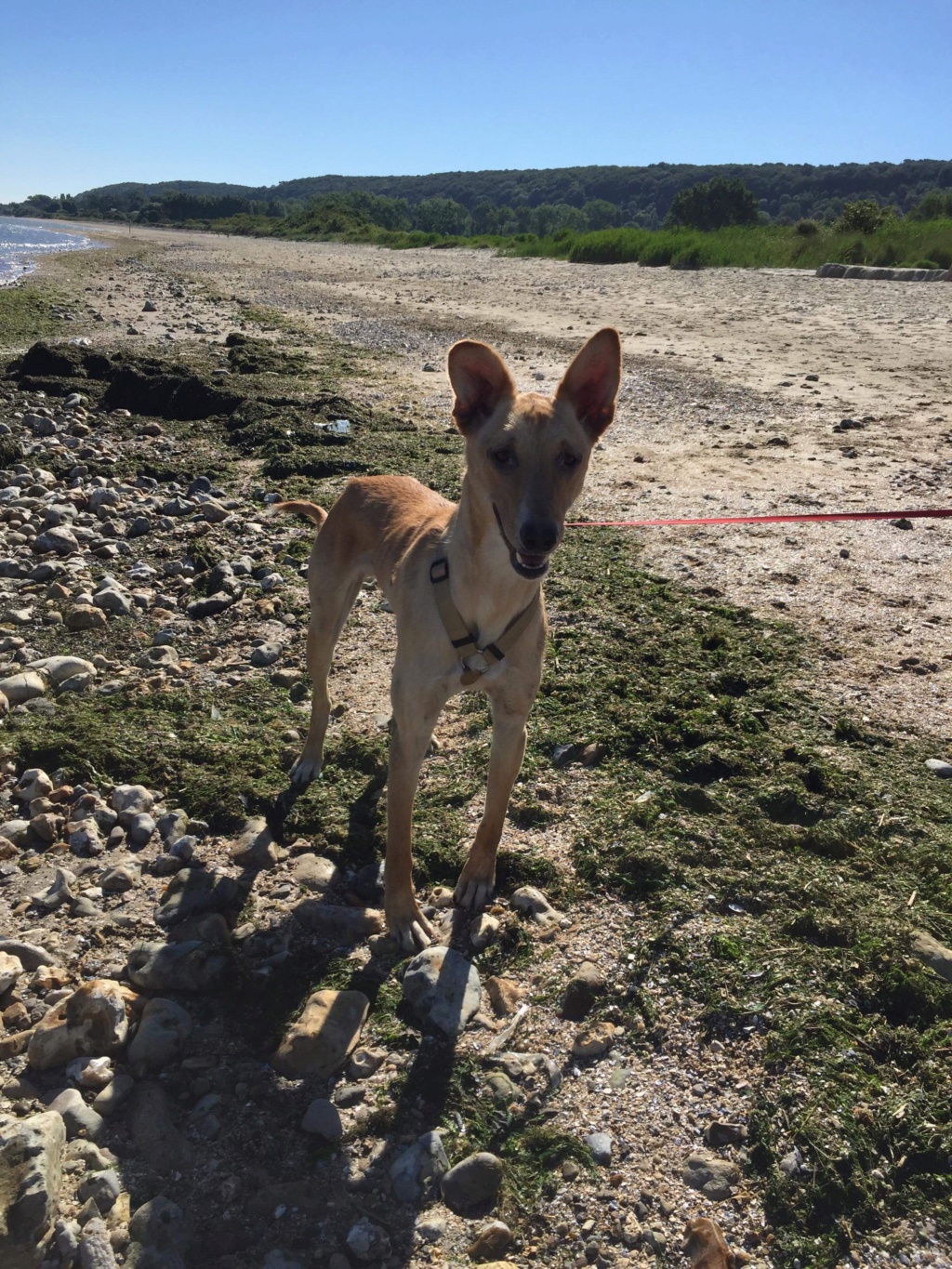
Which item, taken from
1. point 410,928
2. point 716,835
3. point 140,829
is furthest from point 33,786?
point 716,835

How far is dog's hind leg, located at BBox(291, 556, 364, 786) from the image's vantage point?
15.6ft

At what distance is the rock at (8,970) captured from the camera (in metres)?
3.12

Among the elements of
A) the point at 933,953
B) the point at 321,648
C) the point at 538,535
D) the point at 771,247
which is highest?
the point at 771,247

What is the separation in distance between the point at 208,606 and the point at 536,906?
366 cm

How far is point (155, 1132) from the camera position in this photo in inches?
108

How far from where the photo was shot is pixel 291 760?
4.86 metres

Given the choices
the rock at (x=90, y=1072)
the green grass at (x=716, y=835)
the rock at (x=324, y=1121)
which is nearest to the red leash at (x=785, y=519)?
the green grass at (x=716, y=835)

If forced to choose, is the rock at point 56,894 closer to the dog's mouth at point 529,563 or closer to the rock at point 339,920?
the rock at point 339,920

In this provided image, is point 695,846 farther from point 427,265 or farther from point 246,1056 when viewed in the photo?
point 427,265

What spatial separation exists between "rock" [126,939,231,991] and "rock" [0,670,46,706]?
2143 mm

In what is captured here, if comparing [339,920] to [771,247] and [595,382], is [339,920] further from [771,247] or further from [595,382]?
[771,247]

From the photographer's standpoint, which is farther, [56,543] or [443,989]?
[56,543]

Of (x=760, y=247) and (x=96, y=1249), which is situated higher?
(x=760, y=247)

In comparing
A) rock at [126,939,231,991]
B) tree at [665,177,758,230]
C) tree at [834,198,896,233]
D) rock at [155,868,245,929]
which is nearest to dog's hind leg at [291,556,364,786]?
rock at [155,868,245,929]
